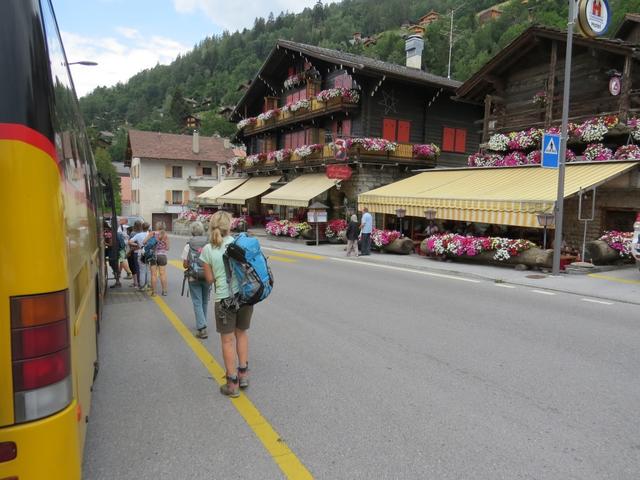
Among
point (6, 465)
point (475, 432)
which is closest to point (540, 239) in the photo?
point (475, 432)

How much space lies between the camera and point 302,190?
25453mm

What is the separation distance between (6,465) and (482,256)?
45.2ft

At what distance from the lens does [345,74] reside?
26750mm

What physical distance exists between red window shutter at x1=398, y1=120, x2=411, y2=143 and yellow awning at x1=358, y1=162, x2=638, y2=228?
6.60 metres

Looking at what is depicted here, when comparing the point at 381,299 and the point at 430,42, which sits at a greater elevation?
the point at 430,42

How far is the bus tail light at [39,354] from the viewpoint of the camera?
2133 millimetres

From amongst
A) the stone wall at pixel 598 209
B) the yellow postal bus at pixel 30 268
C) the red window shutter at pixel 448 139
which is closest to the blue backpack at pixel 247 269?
the yellow postal bus at pixel 30 268

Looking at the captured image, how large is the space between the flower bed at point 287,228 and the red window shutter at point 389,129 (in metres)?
6.48

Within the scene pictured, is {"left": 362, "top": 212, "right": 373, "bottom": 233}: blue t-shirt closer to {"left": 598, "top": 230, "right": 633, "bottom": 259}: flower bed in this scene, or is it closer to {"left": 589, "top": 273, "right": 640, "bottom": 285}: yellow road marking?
{"left": 598, "top": 230, "right": 633, "bottom": 259}: flower bed

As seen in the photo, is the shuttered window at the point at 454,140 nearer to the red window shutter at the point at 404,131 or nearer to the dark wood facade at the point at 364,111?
the dark wood facade at the point at 364,111

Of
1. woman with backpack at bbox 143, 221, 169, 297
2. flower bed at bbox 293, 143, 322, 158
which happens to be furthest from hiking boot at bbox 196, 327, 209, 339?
flower bed at bbox 293, 143, 322, 158

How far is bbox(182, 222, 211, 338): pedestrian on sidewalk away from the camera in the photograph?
670 cm

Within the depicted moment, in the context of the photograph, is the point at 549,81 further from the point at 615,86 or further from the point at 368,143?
the point at 368,143

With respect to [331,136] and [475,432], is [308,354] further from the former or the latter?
[331,136]
